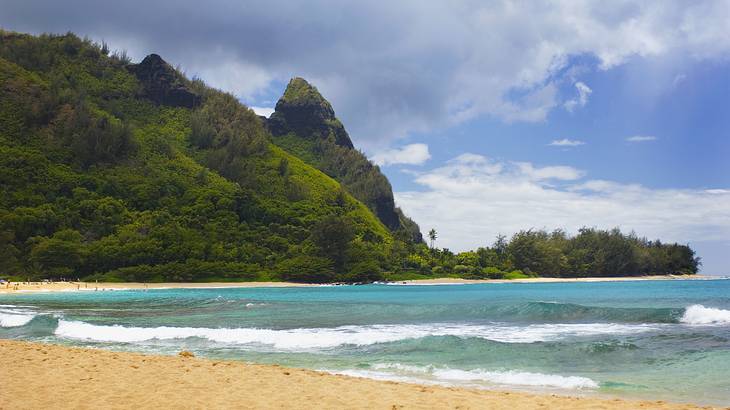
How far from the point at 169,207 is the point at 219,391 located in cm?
13160

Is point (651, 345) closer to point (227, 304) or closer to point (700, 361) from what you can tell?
point (700, 361)

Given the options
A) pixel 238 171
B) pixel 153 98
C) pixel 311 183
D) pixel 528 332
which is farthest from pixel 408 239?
pixel 528 332

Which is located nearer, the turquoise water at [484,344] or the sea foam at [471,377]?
the sea foam at [471,377]

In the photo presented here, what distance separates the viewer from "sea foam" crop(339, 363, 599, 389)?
14.8 m

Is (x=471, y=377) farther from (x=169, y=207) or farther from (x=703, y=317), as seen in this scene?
(x=169, y=207)

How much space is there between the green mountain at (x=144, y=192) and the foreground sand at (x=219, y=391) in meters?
101

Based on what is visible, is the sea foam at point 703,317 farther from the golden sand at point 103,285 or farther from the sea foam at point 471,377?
the golden sand at point 103,285

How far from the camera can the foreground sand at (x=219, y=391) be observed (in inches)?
443

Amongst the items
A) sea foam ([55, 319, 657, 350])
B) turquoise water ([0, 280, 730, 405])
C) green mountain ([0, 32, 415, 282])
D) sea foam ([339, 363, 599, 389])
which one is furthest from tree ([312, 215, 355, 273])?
sea foam ([339, 363, 599, 389])

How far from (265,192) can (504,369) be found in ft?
506

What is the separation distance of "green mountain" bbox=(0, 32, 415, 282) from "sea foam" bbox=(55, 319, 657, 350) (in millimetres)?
88492

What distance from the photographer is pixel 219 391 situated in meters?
12.4

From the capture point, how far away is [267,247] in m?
138

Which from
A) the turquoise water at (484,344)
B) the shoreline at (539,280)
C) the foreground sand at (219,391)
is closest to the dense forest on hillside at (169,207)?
the shoreline at (539,280)
